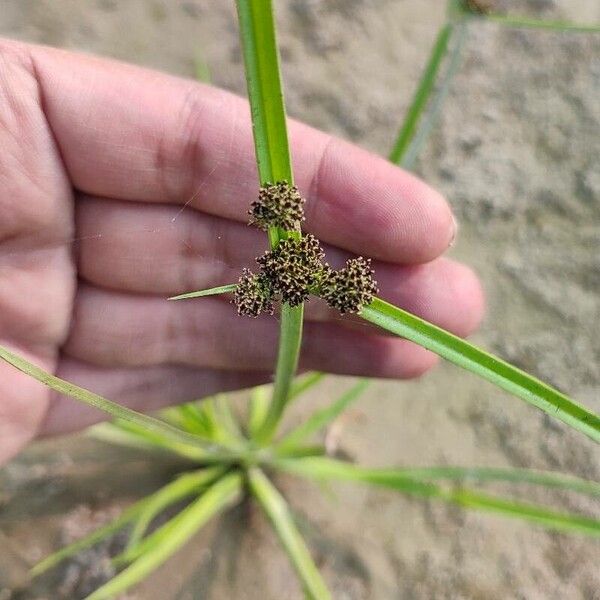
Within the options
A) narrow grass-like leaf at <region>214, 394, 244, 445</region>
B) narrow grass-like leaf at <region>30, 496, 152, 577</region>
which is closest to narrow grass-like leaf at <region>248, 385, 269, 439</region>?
narrow grass-like leaf at <region>214, 394, 244, 445</region>

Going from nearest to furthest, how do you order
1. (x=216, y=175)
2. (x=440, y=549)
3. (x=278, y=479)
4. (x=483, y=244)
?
(x=216, y=175)
(x=440, y=549)
(x=278, y=479)
(x=483, y=244)

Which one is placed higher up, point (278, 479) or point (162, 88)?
point (162, 88)

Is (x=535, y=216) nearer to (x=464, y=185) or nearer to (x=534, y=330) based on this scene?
(x=464, y=185)

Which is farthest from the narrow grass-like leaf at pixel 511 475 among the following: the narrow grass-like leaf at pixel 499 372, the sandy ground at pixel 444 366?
the sandy ground at pixel 444 366

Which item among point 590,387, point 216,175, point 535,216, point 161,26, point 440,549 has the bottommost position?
point 440,549

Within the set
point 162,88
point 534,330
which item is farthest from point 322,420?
point 162,88

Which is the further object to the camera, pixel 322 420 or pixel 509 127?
pixel 509 127

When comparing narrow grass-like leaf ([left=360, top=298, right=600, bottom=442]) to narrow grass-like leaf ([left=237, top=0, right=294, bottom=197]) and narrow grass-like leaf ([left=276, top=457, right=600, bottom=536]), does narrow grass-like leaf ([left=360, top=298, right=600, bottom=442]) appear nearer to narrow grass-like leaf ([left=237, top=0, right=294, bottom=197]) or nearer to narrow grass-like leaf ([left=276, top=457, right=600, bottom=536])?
narrow grass-like leaf ([left=237, top=0, right=294, bottom=197])
